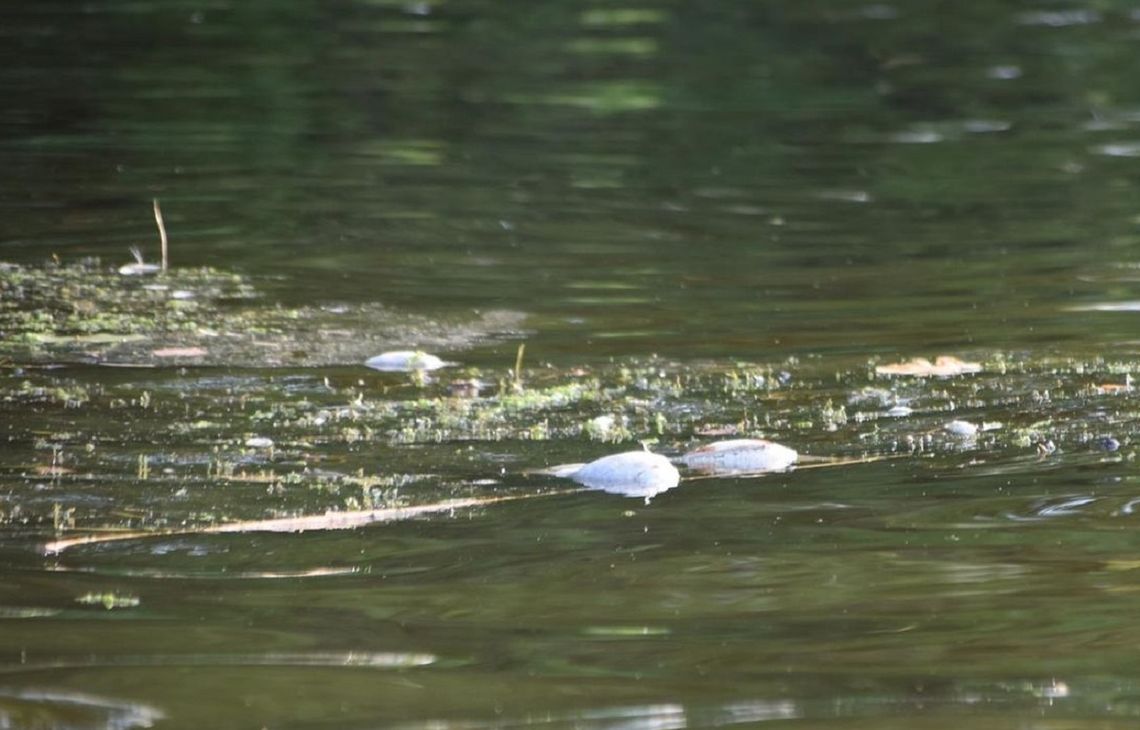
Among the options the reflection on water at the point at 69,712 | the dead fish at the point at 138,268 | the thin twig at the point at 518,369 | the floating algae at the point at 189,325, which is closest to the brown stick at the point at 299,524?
the reflection on water at the point at 69,712

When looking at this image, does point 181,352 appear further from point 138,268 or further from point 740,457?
point 740,457

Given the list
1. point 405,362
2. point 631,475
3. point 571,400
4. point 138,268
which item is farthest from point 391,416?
point 138,268

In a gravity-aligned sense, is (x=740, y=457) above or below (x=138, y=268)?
below

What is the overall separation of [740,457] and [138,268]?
2.70m

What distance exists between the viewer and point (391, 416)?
399 cm

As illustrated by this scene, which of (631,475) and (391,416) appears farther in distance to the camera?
(391,416)


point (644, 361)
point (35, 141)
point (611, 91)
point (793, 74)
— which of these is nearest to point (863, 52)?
point (793, 74)

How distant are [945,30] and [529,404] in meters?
8.26

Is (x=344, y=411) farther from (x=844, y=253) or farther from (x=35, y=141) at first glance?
(x=35, y=141)

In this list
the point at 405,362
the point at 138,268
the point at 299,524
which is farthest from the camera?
the point at 138,268

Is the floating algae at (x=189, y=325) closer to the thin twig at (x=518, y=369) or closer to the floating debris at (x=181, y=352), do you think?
the floating debris at (x=181, y=352)

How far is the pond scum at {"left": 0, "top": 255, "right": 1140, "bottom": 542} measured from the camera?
3445mm

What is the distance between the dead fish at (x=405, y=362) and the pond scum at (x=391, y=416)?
0.05 m

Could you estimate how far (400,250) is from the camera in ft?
19.8
